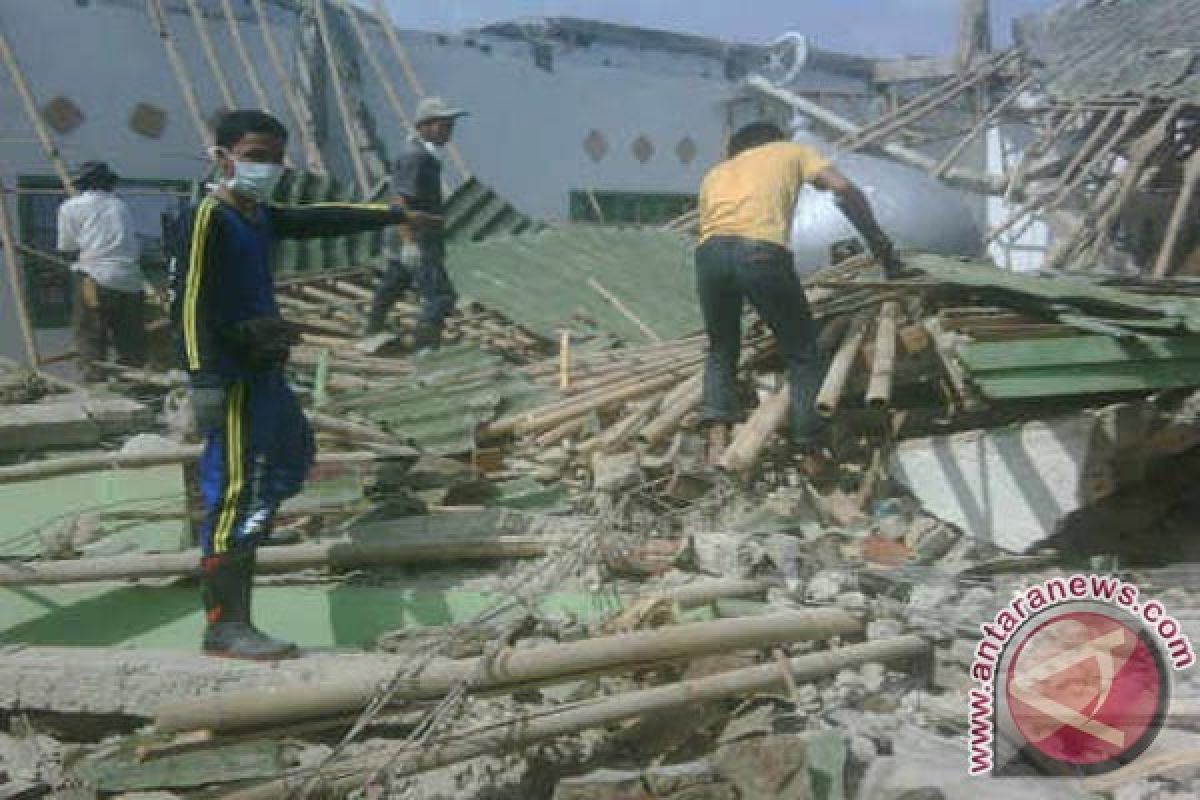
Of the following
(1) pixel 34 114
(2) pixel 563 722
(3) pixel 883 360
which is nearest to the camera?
(2) pixel 563 722

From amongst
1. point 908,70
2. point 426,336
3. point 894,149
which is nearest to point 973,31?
point 908,70

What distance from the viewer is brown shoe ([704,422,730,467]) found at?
589 centimetres

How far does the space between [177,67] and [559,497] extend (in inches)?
276

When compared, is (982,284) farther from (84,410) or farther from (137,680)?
(84,410)

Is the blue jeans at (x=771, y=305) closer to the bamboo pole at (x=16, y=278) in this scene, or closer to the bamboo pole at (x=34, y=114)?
the bamboo pole at (x=16, y=278)

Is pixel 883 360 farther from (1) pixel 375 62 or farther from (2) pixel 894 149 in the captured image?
(2) pixel 894 149

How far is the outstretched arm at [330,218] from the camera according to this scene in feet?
14.0

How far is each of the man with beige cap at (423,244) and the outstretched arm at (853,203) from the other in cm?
309

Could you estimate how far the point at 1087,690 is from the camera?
331cm

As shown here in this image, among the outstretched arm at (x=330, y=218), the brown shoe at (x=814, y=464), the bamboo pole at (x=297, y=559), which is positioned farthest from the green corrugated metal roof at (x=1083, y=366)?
the outstretched arm at (x=330, y=218)

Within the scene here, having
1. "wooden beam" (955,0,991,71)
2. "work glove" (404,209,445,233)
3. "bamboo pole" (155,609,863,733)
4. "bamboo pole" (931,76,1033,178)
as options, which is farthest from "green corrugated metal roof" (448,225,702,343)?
"wooden beam" (955,0,991,71)

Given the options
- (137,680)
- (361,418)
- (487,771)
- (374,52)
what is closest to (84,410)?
(361,418)

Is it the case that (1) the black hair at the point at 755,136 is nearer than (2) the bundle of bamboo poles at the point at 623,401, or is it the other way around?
(2) the bundle of bamboo poles at the point at 623,401

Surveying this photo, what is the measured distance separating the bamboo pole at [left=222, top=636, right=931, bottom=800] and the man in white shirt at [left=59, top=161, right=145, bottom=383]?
6.22 meters
